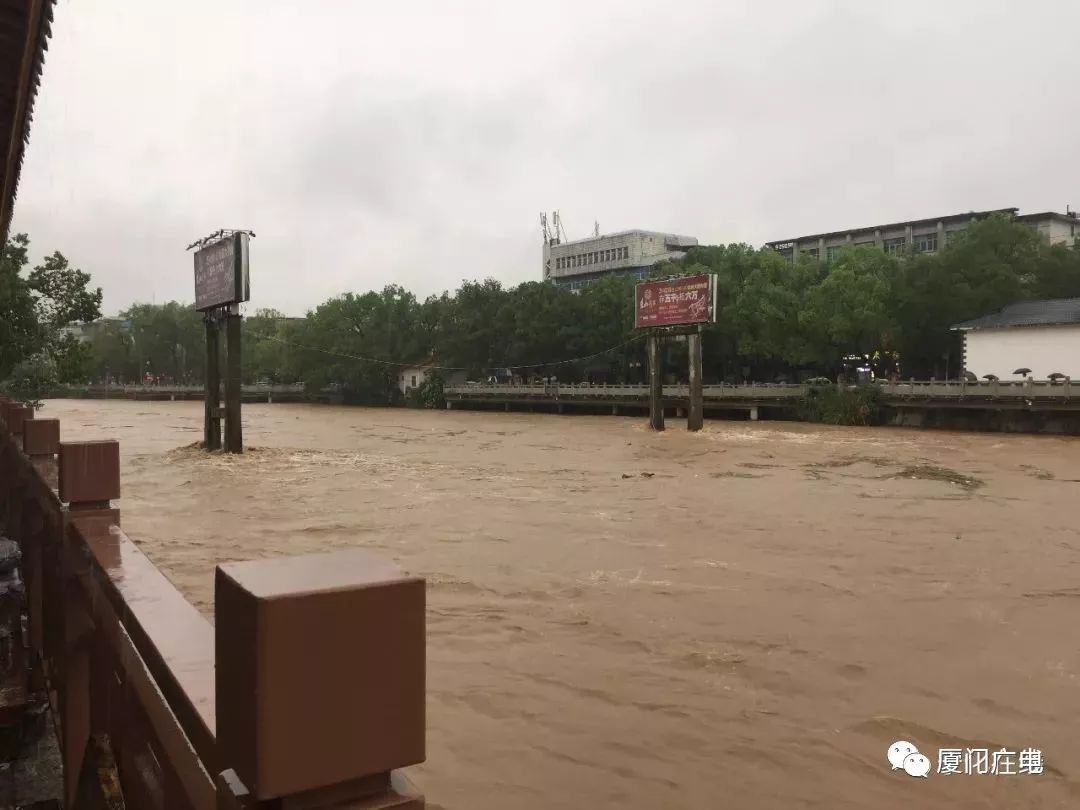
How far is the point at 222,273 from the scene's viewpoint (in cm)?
2330

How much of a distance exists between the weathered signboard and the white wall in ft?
95.8

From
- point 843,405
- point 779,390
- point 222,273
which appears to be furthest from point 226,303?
point 779,390

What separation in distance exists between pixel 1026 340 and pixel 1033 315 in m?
1.20

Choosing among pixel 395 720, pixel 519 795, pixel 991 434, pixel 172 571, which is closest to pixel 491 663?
pixel 519 795

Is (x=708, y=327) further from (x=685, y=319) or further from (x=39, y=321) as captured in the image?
(x=39, y=321)

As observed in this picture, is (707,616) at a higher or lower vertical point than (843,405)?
lower

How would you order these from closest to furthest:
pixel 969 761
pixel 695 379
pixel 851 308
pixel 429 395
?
pixel 969 761, pixel 695 379, pixel 851 308, pixel 429 395

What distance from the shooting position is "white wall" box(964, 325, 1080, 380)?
109 ft

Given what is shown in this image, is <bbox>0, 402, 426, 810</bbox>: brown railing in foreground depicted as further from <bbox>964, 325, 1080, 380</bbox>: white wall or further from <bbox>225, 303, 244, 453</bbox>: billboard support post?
<bbox>964, 325, 1080, 380</bbox>: white wall

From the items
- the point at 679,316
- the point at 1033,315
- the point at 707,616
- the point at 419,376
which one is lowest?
the point at 707,616

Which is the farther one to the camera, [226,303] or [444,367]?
[444,367]

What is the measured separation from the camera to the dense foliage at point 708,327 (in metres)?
39.2

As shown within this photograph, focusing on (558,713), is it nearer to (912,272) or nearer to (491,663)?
(491,663)

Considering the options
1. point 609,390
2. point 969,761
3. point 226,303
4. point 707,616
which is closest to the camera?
point 969,761
